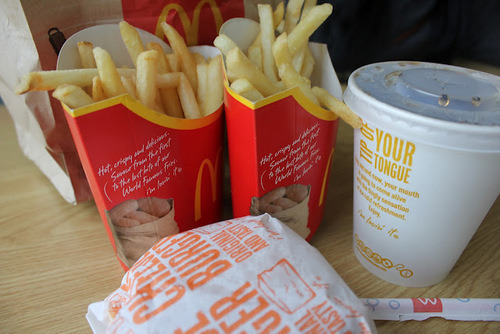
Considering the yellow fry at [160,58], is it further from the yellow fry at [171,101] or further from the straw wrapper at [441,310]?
the straw wrapper at [441,310]

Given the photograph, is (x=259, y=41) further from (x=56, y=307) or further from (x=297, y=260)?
(x=56, y=307)

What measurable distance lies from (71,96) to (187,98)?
0.82 ft

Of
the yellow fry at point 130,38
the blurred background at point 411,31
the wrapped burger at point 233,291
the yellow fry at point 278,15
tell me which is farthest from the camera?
the blurred background at point 411,31

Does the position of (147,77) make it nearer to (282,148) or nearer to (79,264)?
(282,148)

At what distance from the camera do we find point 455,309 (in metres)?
0.71

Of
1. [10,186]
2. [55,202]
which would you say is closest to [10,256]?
[55,202]

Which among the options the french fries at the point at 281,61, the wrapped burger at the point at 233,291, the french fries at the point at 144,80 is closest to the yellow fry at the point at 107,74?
the french fries at the point at 144,80

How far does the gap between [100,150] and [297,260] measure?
0.40m

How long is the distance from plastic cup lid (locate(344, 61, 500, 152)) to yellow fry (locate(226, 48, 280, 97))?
0.54 feet

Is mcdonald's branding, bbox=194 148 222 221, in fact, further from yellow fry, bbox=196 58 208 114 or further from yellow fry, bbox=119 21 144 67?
yellow fry, bbox=119 21 144 67

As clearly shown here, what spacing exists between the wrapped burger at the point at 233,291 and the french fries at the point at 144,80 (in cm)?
30

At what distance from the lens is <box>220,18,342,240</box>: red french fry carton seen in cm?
69

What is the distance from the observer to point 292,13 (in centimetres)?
84

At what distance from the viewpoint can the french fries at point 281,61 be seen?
2.21 feet
